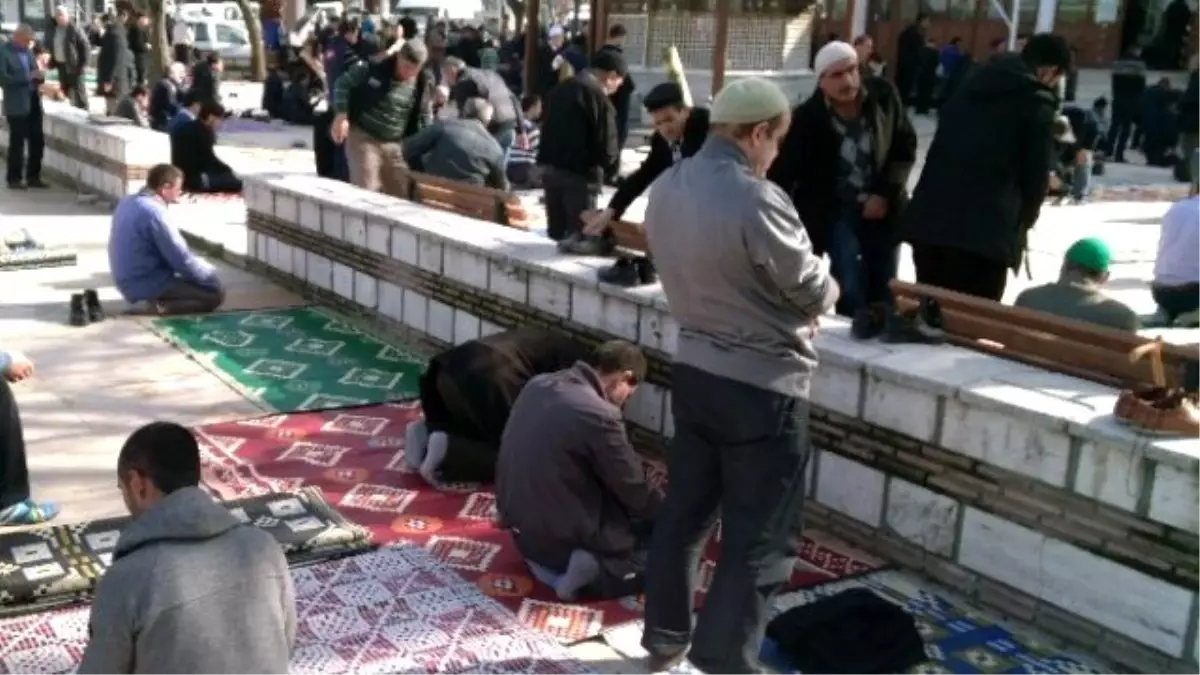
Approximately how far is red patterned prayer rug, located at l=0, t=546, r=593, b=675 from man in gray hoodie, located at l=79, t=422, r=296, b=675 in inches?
45.6

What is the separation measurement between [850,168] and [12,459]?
11.0 ft

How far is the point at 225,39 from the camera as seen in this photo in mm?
27750

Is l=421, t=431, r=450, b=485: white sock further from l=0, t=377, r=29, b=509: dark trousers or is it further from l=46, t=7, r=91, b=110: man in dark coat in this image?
l=46, t=7, r=91, b=110: man in dark coat

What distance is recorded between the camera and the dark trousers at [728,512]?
3330 millimetres

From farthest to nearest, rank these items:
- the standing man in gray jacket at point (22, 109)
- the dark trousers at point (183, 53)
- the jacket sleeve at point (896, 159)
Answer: the dark trousers at point (183, 53), the standing man in gray jacket at point (22, 109), the jacket sleeve at point (896, 159)

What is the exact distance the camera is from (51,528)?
4.29m

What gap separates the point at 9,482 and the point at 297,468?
3.40 ft

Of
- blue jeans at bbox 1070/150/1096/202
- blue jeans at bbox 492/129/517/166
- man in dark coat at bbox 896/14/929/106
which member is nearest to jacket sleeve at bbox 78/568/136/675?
blue jeans at bbox 492/129/517/166

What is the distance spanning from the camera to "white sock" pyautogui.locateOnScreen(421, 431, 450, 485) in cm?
492

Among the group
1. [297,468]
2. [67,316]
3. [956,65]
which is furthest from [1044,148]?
[956,65]

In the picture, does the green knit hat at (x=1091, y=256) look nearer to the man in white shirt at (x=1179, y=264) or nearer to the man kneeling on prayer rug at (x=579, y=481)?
the man kneeling on prayer rug at (x=579, y=481)

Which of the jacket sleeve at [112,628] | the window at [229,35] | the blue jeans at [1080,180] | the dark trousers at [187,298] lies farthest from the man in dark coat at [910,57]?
the jacket sleeve at [112,628]

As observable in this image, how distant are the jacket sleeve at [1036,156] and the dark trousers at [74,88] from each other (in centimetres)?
1529

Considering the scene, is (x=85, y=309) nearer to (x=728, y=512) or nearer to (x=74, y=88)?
(x=728, y=512)
